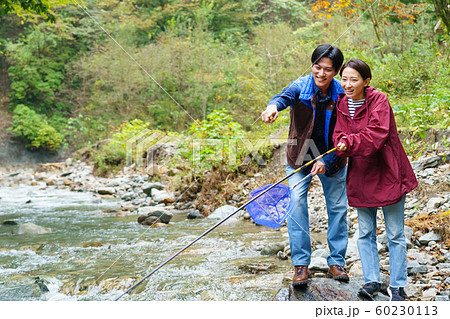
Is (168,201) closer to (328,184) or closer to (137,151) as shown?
(328,184)

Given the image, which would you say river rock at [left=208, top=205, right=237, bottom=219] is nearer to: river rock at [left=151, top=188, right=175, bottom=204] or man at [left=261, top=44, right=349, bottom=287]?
river rock at [left=151, top=188, right=175, bottom=204]

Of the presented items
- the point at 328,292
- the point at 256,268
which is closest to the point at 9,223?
the point at 256,268

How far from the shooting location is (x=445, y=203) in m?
3.71

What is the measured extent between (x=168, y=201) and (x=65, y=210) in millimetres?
1889

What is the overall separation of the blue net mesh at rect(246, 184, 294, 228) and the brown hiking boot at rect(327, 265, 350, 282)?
419 millimetres

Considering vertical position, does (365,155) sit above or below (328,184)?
above

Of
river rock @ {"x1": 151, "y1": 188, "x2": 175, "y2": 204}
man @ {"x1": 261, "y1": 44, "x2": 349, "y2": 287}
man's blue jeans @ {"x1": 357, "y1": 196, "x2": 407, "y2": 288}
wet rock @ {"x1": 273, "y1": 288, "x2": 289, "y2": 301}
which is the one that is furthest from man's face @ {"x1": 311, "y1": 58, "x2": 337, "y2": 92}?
river rock @ {"x1": 151, "y1": 188, "x2": 175, "y2": 204}

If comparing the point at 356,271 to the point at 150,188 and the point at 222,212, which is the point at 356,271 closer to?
the point at 222,212

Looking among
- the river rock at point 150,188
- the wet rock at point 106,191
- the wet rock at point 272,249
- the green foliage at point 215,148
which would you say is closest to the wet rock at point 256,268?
the wet rock at point 272,249

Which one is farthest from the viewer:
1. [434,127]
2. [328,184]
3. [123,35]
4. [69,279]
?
[123,35]

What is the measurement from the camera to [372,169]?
7.19 feet

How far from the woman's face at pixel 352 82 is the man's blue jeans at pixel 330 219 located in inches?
20.3

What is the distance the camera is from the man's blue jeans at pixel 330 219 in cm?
246
